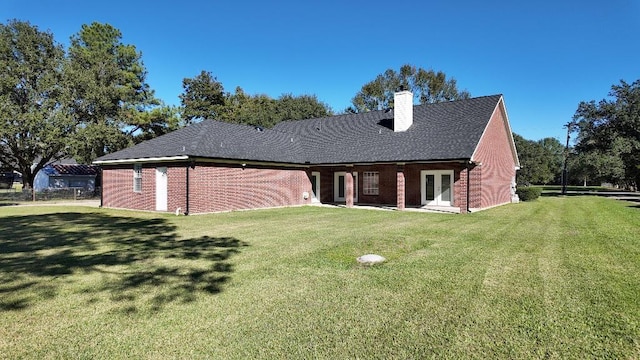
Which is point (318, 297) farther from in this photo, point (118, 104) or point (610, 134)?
point (610, 134)

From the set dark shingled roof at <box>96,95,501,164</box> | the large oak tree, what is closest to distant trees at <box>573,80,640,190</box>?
dark shingled roof at <box>96,95,501,164</box>

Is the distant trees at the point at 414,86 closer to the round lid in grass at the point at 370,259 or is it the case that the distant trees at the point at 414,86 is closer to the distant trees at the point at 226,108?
the distant trees at the point at 226,108

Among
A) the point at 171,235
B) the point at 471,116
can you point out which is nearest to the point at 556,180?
the point at 471,116

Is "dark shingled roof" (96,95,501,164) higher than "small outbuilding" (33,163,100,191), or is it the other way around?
"dark shingled roof" (96,95,501,164)

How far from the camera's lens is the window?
21266mm

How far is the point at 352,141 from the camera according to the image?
21828 millimetres

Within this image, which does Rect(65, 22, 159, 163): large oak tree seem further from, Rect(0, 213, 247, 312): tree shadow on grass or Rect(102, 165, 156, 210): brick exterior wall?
Rect(0, 213, 247, 312): tree shadow on grass

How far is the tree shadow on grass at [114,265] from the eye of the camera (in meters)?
4.99

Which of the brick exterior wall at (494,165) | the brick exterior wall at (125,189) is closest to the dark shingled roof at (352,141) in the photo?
the brick exterior wall at (125,189)

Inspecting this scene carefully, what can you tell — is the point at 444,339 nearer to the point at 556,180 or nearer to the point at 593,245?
the point at 593,245

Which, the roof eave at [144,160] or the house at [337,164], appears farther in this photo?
the house at [337,164]

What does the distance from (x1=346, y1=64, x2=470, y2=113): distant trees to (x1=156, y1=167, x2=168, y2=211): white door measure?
31.7m

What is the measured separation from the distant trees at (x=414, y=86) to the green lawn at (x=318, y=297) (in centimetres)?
3647

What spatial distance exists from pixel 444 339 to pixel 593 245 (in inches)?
279
